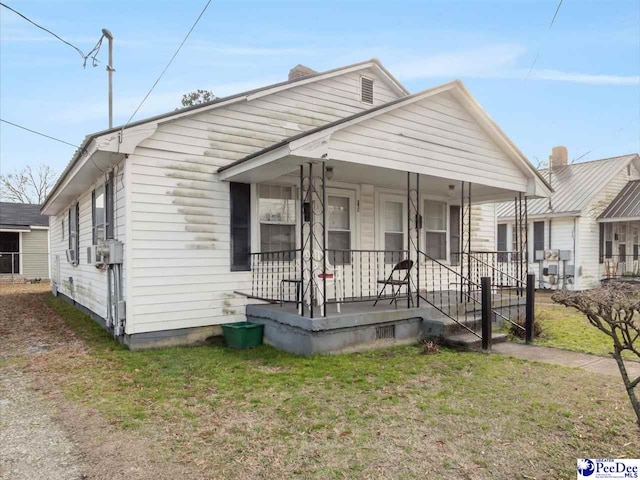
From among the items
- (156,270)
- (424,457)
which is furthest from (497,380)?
(156,270)

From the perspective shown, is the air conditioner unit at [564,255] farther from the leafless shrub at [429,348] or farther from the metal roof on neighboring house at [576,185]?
the leafless shrub at [429,348]

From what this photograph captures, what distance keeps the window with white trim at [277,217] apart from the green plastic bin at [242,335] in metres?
1.39

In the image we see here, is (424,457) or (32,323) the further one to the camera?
(32,323)

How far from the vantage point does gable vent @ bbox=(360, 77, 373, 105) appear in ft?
28.9

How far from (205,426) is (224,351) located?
2762mm

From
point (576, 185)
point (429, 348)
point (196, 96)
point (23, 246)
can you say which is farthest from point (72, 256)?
point (196, 96)

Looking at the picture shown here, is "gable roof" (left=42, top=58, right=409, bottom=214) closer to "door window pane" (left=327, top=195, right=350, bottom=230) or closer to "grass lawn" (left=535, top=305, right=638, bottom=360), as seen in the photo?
"door window pane" (left=327, top=195, right=350, bottom=230)

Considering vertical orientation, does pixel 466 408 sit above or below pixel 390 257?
below

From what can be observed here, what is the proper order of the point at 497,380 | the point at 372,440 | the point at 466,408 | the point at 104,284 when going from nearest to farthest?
the point at 372,440 → the point at 466,408 → the point at 497,380 → the point at 104,284

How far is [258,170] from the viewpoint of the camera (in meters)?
6.21

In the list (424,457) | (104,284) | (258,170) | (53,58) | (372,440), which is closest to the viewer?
(424,457)

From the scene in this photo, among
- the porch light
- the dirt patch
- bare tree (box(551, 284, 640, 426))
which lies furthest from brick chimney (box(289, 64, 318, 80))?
bare tree (box(551, 284, 640, 426))

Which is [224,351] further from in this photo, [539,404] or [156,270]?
[539,404]

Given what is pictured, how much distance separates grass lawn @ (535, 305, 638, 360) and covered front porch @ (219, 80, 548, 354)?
0.75 metres
